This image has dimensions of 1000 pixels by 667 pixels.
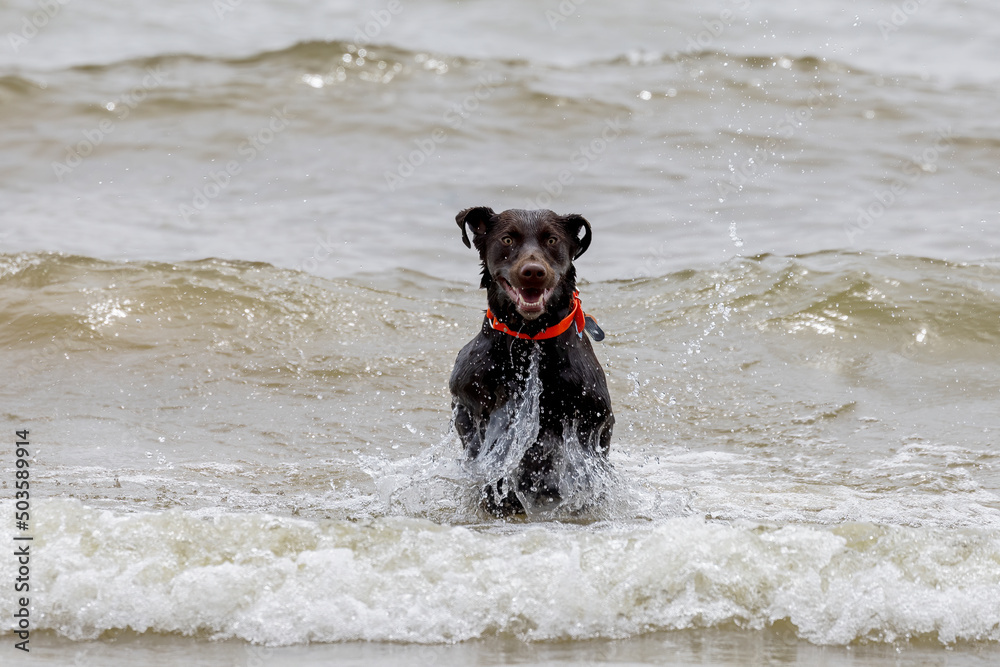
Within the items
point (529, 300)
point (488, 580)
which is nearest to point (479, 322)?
point (529, 300)

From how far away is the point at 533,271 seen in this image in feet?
17.1

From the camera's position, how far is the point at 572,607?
4465 mm

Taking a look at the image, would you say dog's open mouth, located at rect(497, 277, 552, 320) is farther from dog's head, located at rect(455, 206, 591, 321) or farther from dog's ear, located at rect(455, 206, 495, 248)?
dog's ear, located at rect(455, 206, 495, 248)

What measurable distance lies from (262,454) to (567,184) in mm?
7531

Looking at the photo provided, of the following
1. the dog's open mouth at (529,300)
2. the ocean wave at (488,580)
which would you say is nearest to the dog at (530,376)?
the dog's open mouth at (529,300)

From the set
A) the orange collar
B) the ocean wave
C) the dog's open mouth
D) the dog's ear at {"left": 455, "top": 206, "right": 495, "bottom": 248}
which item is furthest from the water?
the dog's ear at {"left": 455, "top": 206, "right": 495, "bottom": 248}

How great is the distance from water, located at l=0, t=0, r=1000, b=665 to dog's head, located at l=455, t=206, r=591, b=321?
993 mm

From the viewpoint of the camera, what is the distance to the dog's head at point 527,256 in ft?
17.4

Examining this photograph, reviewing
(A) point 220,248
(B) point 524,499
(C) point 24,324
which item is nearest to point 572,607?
(B) point 524,499

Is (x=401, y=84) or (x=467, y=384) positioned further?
(x=401, y=84)

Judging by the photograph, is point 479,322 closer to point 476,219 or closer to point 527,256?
point 476,219

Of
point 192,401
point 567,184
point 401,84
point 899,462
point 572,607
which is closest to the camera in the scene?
point 572,607

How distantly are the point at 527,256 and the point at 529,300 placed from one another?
0.64 ft

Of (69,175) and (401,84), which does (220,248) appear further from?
(401,84)
